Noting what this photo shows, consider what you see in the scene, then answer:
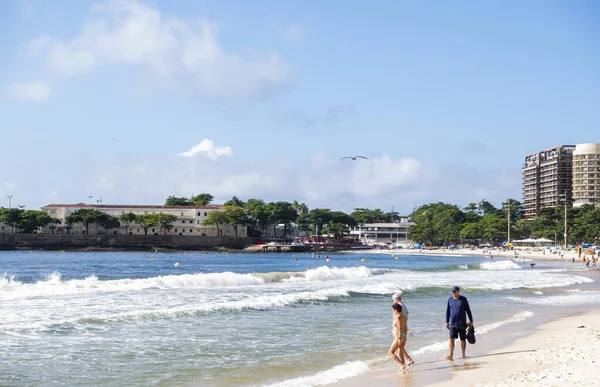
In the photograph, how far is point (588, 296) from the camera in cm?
3256

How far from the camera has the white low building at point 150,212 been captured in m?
148

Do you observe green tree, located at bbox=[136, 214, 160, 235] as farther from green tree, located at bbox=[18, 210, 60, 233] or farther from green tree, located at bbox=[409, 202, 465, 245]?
green tree, located at bbox=[409, 202, 465, 245]

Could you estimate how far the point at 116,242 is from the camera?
453 feet

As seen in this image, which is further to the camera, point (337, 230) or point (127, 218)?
point (337, 230)

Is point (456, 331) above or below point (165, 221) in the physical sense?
below

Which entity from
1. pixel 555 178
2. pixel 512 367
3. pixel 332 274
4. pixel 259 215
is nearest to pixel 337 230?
pixel 259 215

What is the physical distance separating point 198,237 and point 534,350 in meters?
134

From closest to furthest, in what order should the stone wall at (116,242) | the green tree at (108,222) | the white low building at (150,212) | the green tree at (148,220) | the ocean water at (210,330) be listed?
the ocean water at (210,330) → the stone wall at (116,242) → the green tree at (108,222) → the white low building at (150,212) → the green tree at (148,220)

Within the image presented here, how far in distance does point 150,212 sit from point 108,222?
12.6 meters

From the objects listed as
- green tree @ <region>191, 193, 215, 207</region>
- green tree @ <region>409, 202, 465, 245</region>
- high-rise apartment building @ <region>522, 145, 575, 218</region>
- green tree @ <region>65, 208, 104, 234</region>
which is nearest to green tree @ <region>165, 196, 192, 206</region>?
green tree @ <region>191, 193, 215, 207</region>

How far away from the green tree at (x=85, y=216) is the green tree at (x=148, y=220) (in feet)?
29.8

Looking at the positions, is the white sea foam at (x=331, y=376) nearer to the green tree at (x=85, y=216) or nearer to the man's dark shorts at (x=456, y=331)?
the man's dark shorts at (x=456, y=331)

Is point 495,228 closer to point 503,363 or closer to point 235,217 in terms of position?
point 235,217

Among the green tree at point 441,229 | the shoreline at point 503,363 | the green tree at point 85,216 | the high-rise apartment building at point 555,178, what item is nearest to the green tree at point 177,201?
the green tree at point 85,216
